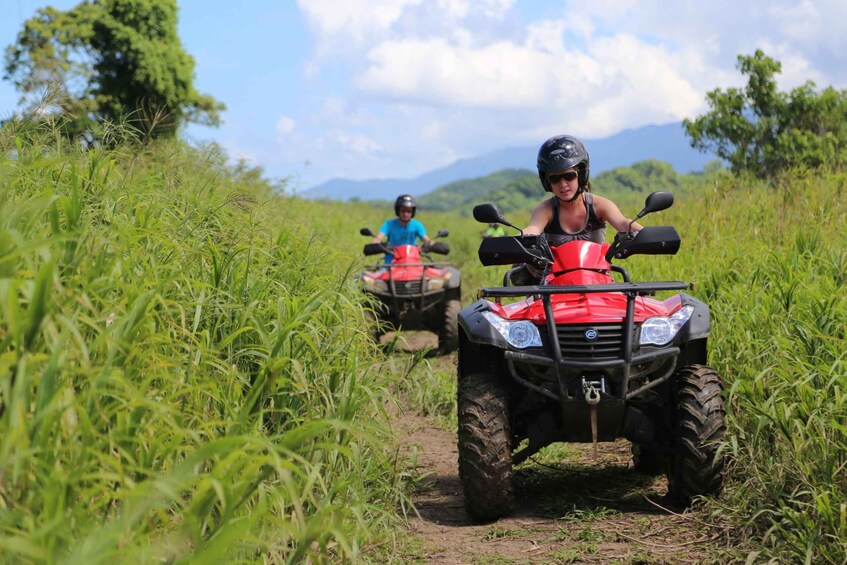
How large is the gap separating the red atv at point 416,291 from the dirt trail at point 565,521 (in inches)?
171

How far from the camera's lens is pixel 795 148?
57.6 feet

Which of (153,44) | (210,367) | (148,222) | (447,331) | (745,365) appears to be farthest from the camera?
(153,44)

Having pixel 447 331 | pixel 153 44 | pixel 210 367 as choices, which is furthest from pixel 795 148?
pixel 153 44

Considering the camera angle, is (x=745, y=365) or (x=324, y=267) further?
(x=324, y=267)

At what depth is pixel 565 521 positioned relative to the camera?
4820mm

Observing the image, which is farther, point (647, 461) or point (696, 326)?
point (647, 461)

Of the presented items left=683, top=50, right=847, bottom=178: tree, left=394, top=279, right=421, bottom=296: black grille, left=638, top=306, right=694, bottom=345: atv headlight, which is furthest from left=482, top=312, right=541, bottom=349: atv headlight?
left=683, top=50, right=847, bottom=178: tree

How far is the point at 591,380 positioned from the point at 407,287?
19.9 feet

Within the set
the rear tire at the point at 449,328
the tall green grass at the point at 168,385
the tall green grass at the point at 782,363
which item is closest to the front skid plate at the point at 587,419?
the tall green grass at the point at 782,363

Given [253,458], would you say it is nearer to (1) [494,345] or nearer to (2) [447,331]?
(1) [494,345]

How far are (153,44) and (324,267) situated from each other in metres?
26.7

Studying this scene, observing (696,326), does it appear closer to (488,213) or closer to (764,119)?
(488,213)

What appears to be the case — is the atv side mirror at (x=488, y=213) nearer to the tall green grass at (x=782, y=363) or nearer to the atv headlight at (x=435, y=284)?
the tall green grass at (x=782, y=363)

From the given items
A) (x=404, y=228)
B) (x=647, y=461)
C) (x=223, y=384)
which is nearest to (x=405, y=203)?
(x=404, y=228)
